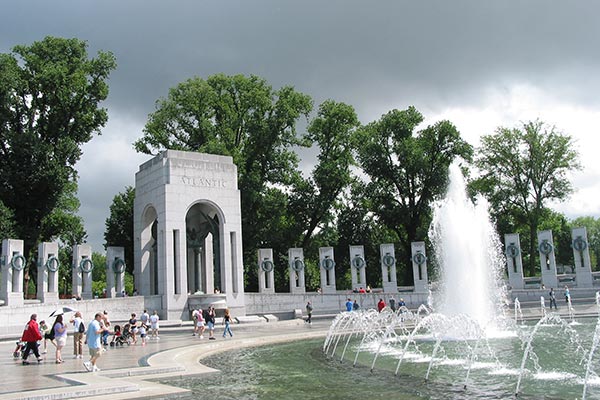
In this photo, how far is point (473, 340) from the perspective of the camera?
20.5 meters

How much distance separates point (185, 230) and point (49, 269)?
774 cm

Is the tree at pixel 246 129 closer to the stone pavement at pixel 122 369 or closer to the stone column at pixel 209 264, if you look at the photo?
the stone column at pixel 209 264

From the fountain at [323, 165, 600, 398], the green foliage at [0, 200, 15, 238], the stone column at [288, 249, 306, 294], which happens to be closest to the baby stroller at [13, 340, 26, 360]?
the fountain at [323, 165, 600, 398]

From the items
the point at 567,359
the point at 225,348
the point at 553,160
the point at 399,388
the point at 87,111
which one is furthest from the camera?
the point at 553,160

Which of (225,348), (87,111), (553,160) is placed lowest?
(225,348)

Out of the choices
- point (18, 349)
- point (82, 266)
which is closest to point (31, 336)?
point (18, 349)

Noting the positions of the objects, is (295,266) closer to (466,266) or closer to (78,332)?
(466,266)

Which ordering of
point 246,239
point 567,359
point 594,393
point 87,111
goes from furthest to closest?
point 246,239, point 87,111, point 567,359, point 594,393

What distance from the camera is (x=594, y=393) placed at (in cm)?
1074

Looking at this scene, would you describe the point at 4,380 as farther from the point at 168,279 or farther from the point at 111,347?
the point at 168,279

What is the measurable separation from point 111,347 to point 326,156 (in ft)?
103

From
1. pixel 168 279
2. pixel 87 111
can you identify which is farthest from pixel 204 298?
pixel 87 111

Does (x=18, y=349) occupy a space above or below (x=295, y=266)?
below

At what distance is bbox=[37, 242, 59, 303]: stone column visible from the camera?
3244 cm
